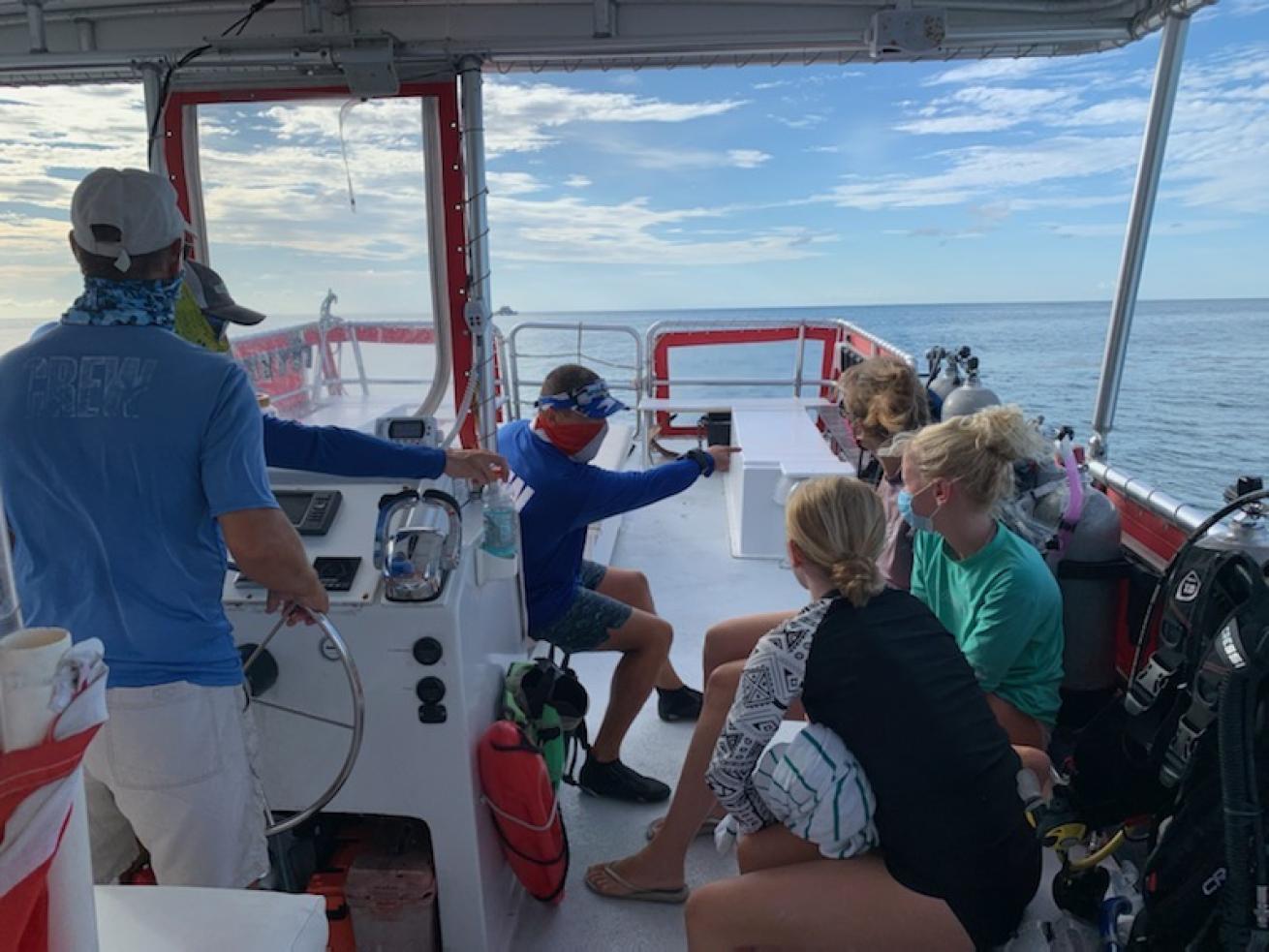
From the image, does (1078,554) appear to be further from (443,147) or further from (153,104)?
(153,104)

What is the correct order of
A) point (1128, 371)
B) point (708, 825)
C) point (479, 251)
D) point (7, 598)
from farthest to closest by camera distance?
point (1128, 371) → point (479, 251) → point (708, 825) → point (7, 598)

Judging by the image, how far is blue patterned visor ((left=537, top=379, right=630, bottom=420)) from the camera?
2264 millimetres

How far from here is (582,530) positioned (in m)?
2.42

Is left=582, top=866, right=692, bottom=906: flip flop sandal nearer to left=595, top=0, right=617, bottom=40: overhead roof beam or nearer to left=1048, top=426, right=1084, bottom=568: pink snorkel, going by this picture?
left=1048, top=426, right=1084, bottom=568: pink snorkel

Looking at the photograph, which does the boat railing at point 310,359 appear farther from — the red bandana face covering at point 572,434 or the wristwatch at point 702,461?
the wristwatch at point 702,461

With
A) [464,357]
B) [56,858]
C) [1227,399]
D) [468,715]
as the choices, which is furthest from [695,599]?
[1227,399]

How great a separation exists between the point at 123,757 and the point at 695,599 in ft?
8.64

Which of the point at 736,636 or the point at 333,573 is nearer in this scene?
the point at 333,573

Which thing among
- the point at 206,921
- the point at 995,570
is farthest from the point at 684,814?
the point at 206,921

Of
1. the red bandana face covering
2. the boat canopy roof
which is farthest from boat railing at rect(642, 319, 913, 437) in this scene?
the red bandana face covering

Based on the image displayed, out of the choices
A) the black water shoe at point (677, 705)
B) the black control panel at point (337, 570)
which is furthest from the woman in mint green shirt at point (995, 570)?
the black control panel at point (337, 570)

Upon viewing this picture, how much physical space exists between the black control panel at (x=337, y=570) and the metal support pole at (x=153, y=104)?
1.50m

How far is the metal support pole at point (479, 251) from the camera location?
8.11ft

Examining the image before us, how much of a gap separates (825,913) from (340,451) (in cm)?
126
